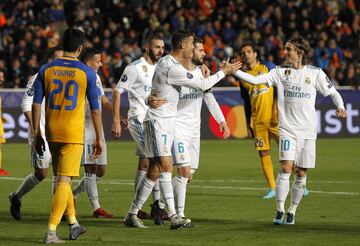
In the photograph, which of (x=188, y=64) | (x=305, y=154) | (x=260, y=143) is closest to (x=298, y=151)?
(x=305, y=154)

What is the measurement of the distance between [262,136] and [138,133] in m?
3.15

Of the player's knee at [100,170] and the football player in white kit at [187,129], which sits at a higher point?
the football player in white kit at [187,129]

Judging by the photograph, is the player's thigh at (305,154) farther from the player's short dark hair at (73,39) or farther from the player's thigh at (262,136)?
the player's thigh at (262,136)

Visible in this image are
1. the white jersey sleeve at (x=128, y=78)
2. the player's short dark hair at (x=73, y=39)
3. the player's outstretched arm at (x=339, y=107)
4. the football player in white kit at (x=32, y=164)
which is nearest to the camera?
the player's short dark hair at (x=73, y=39)

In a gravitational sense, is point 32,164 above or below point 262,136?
below

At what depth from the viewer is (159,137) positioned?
1239 cm

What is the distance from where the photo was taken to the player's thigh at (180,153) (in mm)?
12883

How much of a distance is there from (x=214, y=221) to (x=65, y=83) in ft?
9.90

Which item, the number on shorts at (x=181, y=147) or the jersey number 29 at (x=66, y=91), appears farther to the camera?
the number on shorts at (x=181, y=147)

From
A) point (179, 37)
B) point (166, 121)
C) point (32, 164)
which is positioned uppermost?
point (179, 37)

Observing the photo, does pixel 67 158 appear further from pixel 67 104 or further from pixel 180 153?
pixel 180 153

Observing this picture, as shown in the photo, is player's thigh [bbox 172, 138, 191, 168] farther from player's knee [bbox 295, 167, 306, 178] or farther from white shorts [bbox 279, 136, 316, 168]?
player's knee [bbox 295, 167, 306, 178]

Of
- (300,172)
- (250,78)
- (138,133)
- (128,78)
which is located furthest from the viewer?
(138,133)

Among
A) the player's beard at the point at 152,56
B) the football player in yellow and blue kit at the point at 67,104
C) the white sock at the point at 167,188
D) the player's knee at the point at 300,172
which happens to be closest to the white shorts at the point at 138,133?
the player's beard at the point at 152,56
